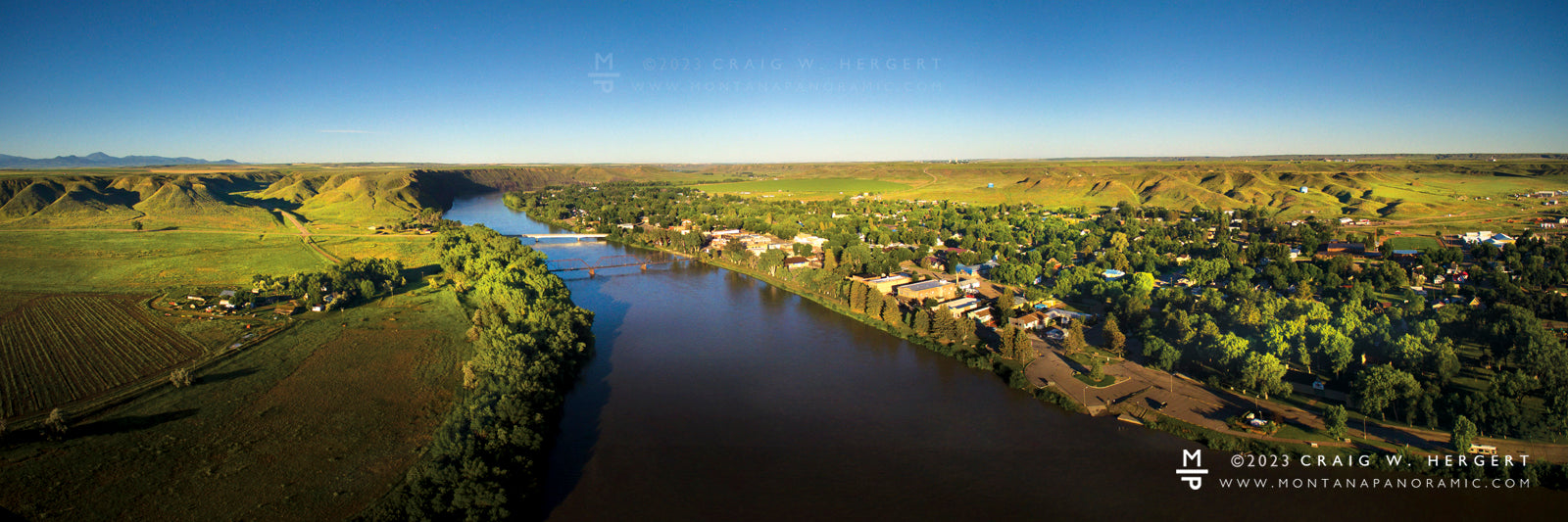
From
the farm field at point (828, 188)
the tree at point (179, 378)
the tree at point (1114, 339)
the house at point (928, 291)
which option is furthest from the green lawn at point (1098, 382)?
the farm field at point (828, 188)

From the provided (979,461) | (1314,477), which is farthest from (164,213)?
(1314,477)

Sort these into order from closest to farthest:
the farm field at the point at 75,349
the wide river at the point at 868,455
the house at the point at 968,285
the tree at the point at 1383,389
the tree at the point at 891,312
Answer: the wide river at the point at 868,455, the tree at the point at 1383,389, the farm field at the point at 75,349, the tree at the point at 891,312, the house at the point at 968,285

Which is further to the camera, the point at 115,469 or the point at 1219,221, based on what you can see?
the point at 1219,221

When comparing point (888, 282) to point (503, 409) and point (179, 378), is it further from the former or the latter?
point (179, 378)

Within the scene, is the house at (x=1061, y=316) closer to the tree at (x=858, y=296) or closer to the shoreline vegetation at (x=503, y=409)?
the tree at (x=858, y=296)

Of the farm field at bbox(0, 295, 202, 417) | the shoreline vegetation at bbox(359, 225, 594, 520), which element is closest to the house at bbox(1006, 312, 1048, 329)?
the shoreline vegetation at bbox(359, 225, 594, 520)

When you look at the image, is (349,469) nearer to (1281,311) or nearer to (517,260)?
(517,260)
